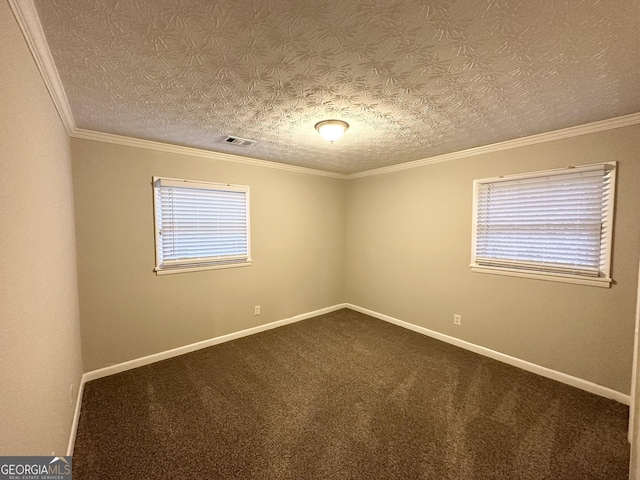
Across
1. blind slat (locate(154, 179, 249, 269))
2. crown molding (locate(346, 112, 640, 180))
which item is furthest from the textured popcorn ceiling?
blind slat (locate(154, 179, 249, 269))

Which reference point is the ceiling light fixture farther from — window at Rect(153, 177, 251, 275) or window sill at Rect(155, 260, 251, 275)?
window sill at Rect(155, 260, 251, 275)

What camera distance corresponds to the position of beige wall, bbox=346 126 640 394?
7.22 feet

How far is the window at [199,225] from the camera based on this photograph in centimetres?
291

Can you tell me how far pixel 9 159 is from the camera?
95cm

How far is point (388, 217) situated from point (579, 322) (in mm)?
2342

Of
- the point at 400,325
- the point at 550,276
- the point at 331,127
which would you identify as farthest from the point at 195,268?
the point at 550,276

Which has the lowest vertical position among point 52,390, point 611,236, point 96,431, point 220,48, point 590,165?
point 96,431

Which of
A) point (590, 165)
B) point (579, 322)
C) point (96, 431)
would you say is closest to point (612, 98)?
point (590, 165)

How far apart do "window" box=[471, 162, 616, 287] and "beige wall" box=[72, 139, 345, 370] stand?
232 cm

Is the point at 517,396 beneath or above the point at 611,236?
beneath

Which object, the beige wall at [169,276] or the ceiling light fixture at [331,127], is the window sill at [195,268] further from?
the ceiling light fixture at [331,127]

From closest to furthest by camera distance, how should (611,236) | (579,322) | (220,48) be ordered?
(220,48)
(611,236)
(579,322)

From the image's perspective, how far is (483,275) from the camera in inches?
120

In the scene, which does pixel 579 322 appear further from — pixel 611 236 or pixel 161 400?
pixel 161 400
